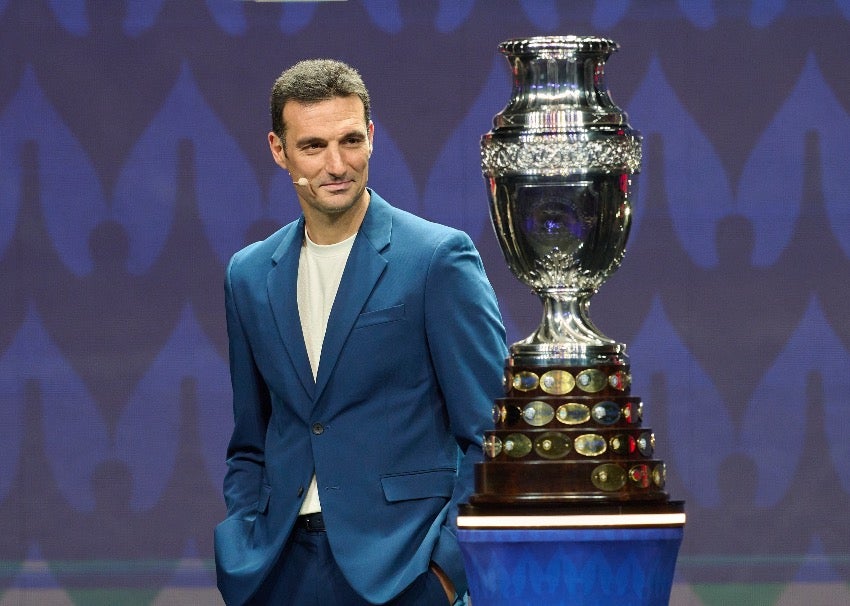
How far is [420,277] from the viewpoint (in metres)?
2.75

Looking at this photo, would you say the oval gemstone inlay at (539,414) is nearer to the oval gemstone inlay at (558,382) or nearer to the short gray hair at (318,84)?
the oval gemstone inlay at (558,382)

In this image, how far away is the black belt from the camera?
8.92 feet

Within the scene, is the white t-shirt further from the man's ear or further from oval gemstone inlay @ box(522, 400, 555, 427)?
oval gemstone inlay @ box(522, 400, 555, 427)

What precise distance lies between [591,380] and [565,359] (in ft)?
0.14

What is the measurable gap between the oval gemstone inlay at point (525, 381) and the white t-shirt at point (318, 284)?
1.89ft

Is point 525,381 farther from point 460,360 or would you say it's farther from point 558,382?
point 460,360

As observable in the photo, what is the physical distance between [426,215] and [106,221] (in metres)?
0.84

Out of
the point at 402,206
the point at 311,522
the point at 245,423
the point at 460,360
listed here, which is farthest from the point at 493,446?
the point at 402,206

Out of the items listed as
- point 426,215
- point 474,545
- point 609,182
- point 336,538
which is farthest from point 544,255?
point 426,215

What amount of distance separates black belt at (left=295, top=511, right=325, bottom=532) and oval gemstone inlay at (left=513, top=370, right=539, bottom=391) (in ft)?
1.88

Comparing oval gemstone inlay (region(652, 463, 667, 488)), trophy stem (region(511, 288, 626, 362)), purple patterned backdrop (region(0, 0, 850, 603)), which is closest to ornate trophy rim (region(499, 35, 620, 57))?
trophy stem (region(511, 288, 626, 362))

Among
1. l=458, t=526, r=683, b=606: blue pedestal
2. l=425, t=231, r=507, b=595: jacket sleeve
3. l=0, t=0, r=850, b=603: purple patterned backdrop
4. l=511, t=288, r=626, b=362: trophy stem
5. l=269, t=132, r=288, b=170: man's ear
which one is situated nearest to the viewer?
l=458, t=526, r=683, b=606: blue pedestal

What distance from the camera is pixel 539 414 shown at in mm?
2203

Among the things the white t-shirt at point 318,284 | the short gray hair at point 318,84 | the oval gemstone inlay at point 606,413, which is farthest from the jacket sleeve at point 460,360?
the oval gemstone inlay at point 606,413
